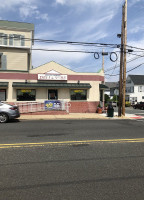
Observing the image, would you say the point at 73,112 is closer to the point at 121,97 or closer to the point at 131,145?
the point at 121,97

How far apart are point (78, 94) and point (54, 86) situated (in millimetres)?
3183

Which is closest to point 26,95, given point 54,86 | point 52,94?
point 52,94

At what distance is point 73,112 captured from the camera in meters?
20.2

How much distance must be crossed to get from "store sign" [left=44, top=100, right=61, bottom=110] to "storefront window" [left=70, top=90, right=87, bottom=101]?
7.24 ft

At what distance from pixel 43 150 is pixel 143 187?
3.22 m

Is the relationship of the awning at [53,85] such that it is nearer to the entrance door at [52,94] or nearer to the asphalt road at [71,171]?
the entrance door at [52,94]

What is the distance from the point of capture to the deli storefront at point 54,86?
18695mm

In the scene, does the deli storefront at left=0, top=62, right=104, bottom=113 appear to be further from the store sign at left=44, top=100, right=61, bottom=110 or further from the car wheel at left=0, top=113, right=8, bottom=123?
the car wheel at left=0, top=113, right=8, bottom=123

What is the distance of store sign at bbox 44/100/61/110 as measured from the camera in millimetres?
18812

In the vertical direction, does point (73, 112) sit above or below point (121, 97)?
below

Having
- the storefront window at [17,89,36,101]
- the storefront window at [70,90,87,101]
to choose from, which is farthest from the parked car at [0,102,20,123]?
the storefront window at [70,90,87,101]

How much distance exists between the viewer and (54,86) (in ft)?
62.5

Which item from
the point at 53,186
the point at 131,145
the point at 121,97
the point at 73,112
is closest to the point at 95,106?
the point at 73,112

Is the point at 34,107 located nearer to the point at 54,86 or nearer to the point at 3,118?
the point at 54,86
